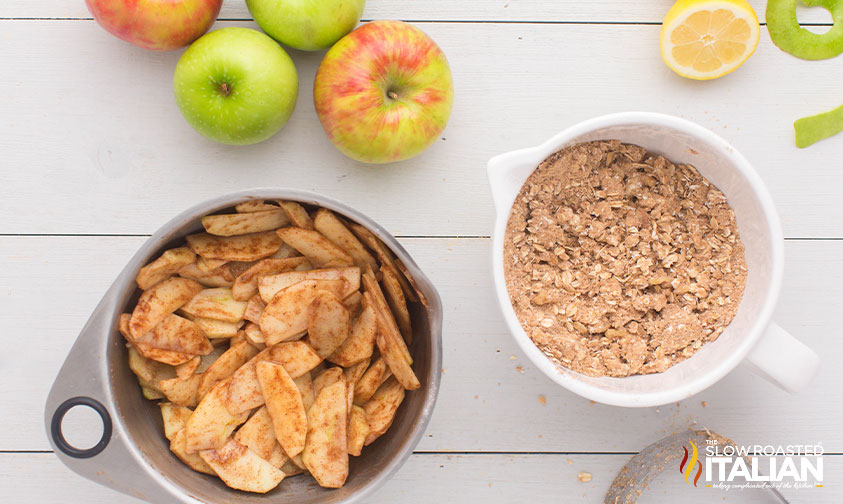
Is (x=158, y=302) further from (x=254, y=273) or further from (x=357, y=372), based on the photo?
(x=357, y=372)

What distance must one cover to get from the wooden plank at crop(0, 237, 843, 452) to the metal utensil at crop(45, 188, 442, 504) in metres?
0.14

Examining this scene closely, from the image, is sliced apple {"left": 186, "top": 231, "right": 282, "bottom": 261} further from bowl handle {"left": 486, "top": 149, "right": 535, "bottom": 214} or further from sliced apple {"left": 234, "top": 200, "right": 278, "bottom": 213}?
bowl handle {"left": 486, "top": 149, "right": 535, "bottom": 214}

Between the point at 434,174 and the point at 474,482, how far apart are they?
0.41 metres

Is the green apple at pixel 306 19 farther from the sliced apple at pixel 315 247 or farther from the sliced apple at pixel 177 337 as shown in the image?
the sliced apple at pixel 177 337

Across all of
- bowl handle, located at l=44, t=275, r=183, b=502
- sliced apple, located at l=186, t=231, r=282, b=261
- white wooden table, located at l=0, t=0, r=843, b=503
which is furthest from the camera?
white wooden table, located at l=0, t=0, r=843, b=503

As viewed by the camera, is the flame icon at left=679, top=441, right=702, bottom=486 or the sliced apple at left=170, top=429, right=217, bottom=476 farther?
the flame icon at left=679, top=441, right=702, bottom=486

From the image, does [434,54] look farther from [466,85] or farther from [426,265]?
[426,265]

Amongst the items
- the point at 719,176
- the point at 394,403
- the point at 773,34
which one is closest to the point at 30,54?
the point at 394,403

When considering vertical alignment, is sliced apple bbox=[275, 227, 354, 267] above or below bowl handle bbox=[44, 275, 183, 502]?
above

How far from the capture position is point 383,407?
0.73 metres

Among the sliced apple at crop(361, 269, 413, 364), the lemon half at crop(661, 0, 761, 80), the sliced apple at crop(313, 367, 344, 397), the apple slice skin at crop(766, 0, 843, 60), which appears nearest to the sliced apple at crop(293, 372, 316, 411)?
the sliced apple at crop(313, 367, 344, 397)

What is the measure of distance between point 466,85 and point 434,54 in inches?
3.9

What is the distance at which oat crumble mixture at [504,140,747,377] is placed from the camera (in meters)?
0.74

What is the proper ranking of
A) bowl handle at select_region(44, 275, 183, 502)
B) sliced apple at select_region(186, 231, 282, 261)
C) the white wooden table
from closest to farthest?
1. bowl handle at select_region(44, 275, 183, 502)
2. sliced apple at select_region(186, 231, 282, 261)
3. the white wooden table
